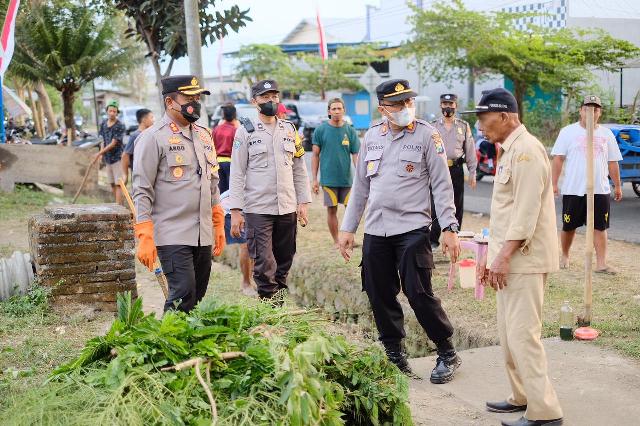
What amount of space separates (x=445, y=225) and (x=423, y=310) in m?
0.58

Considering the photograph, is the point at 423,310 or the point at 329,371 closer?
the point at 329,371

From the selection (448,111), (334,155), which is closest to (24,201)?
(334,155)

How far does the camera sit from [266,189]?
6.62m

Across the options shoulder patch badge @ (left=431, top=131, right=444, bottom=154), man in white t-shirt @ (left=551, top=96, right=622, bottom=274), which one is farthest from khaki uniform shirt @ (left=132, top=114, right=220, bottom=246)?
man in white t-shirt @ (left=551, top=96, right=622, bottom=274)

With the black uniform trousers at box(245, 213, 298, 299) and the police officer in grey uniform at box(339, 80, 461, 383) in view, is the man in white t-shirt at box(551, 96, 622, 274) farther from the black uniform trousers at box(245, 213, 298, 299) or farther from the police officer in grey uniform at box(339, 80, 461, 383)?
the police officer in grey uniform at box(339, 80, 461, 383)

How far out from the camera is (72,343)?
584 cm

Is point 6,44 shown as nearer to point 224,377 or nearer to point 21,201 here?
point 21,201

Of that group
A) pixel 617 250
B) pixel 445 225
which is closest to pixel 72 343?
pixel 445 225

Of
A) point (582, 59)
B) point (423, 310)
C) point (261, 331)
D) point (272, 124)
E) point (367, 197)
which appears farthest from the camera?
point (582, 59)

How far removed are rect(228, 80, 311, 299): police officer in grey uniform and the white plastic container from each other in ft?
6.23

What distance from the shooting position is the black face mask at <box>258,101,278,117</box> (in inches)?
261

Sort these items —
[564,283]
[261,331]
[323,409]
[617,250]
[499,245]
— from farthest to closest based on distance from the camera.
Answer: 1. [617,250]
2. [564,283]
3. [499,245]
4. [261,331]
5. [323,409]

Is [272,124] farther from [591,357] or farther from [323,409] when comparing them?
[323,409]

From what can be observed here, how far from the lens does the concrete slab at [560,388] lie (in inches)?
183
